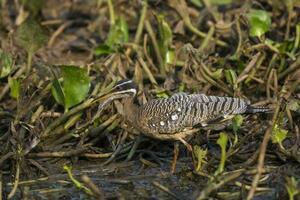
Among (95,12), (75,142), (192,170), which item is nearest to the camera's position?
(192,170)

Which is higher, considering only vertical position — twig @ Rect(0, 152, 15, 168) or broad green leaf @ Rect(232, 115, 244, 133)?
broad green leaf @ Rect(232, 115, 244, 133)

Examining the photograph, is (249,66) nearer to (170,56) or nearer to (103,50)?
(170,56)

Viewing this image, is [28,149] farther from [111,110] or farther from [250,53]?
[250,53]

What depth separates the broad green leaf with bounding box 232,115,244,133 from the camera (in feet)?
25.4

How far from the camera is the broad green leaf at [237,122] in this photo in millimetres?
7734

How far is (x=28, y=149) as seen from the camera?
310 inches

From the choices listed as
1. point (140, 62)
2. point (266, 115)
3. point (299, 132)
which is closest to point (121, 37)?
point (140, 62)

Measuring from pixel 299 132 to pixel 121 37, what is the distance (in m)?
3.18

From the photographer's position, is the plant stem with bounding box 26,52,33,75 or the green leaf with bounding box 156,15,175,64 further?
the green leaf with bounding box 156,15,175,64

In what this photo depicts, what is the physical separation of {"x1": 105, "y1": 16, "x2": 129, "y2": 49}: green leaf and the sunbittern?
2.23 m

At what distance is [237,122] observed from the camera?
7.78 m

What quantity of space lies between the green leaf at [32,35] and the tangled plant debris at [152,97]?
12 millimetres

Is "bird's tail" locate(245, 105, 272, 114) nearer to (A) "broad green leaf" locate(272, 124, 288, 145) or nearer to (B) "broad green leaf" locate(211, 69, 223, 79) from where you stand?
(A) "broad green leaf" locate(272, 124, 288, 145)

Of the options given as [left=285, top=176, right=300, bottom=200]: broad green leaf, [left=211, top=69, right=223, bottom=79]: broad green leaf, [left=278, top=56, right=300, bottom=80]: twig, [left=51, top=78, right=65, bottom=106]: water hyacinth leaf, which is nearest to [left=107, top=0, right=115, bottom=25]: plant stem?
[left=211, top=69, right=223, bottom=79]: broad green leaf
